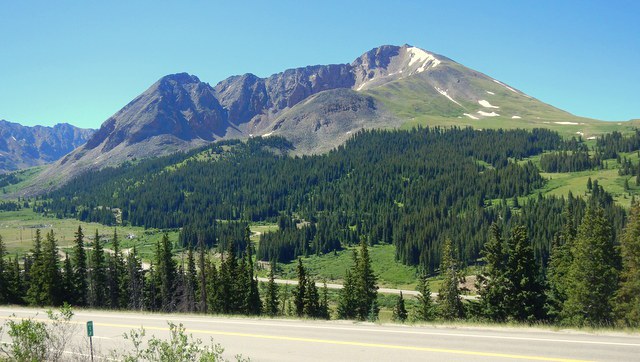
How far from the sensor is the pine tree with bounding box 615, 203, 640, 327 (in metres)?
37.4

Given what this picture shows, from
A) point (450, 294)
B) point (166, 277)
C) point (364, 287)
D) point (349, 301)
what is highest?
point (166, 277)

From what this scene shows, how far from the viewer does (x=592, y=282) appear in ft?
133

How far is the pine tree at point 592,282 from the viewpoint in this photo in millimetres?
40406

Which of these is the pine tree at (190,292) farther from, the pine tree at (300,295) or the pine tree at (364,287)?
the pine tree at (364,287)

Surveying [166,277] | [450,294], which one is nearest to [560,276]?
[450,294]

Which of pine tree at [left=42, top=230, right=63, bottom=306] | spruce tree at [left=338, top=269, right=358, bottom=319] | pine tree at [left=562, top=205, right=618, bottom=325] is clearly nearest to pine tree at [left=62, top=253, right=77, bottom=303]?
pine tree at [left=42, top=230, right=63, bottom=306]

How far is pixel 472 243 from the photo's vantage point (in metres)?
129

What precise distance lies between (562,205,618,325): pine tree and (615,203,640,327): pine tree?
0.98 meters

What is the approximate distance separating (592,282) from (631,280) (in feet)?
10.5

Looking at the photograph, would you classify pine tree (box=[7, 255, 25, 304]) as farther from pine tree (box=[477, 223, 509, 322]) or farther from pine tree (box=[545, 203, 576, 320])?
pine tree (box=[545, 203, 576, 320])

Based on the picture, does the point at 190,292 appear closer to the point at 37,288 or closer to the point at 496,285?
the point at 37,288

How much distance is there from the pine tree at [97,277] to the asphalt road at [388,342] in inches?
1809

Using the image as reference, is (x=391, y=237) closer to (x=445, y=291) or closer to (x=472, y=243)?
(x=472, y=243)

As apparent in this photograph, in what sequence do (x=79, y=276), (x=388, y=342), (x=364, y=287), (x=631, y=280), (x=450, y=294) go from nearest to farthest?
(x=388, y=342) → (x=631, y=280) → (x=450, y=294) → (x=364, y=287) → (x=79, y=276)
